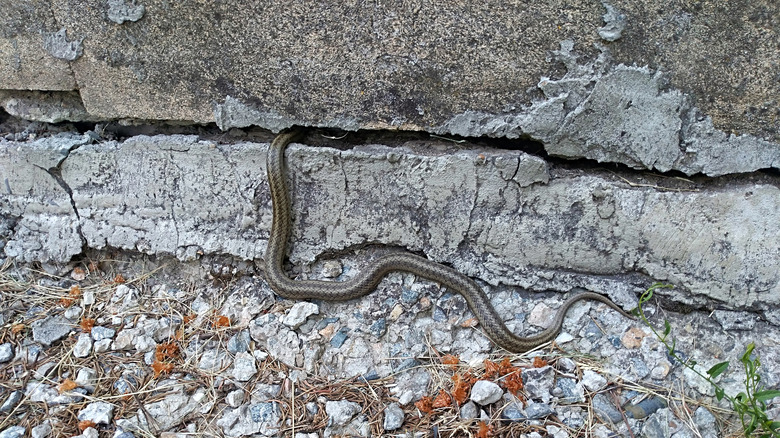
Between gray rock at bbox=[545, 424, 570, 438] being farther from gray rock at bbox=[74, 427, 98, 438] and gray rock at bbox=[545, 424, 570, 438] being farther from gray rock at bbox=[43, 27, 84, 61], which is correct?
gray rock at bbox=[43, 27, 84, 61]

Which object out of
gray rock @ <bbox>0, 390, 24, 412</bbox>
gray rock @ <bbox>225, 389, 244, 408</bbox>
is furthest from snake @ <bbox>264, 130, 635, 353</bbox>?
gray rock @ <bbox>0, 390, 24, 412</bbox>

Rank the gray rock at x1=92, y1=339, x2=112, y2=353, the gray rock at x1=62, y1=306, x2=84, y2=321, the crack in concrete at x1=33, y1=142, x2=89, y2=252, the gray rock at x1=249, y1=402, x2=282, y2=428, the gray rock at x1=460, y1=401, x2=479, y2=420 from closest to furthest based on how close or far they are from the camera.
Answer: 1. the gray rock at x1=460, y1=401, x2=479, y2=420
2. the gray rock at x1=249, y1=402, x2=282, y2=428
3. the gray rock at x1=92, y1=339, x2=112, y2=353
4. the gray rock at x1=62, y1=306, x2=84, y2=321
5. the crack in concrete at x1=33, y1=142, x2=89, y2=252

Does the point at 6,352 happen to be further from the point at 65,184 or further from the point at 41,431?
the point at 65,184

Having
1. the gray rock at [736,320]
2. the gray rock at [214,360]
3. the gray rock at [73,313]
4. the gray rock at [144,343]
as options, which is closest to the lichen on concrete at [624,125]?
the gray rock at [736,320]

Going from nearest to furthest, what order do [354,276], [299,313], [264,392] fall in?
[264,392] → [299,313] → [354,276]

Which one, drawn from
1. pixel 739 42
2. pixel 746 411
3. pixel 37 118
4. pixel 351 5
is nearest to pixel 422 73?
pixel 351 5

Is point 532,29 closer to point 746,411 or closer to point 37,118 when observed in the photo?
point 746,411

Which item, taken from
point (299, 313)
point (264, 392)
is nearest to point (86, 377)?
point (264, 392)
